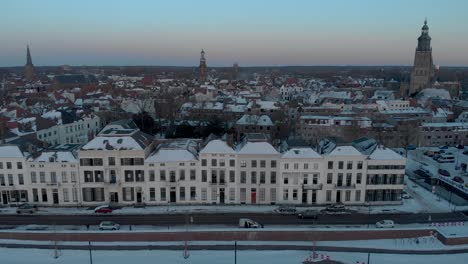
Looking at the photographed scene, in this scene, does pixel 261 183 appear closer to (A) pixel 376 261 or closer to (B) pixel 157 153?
(B) pixel 157 153

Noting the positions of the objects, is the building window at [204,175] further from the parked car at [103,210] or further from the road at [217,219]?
the parked car at [103,210]

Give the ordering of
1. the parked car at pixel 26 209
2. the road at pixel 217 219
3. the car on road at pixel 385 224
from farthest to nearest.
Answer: the parked car at pixel 26 209 → the road at pixel 217 219 → the car on road at pixel 385 224

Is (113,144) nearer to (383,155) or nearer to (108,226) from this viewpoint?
(108,226)

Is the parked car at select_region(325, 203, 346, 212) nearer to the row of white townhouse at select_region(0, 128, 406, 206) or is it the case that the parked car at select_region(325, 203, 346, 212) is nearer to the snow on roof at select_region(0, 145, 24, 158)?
the row of white townhouse at select_region(0, 128, 406, 206)

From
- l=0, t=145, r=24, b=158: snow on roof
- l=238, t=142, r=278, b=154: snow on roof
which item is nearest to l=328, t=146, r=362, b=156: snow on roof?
l=238, t=142, r=278, b=154: snow on roof

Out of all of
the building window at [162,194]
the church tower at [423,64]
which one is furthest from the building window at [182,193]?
the church tower at [423,64]

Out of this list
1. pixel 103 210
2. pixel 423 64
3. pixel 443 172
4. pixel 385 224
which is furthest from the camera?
pixel 423 64

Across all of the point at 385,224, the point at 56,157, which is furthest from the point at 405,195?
the point at 56,157
